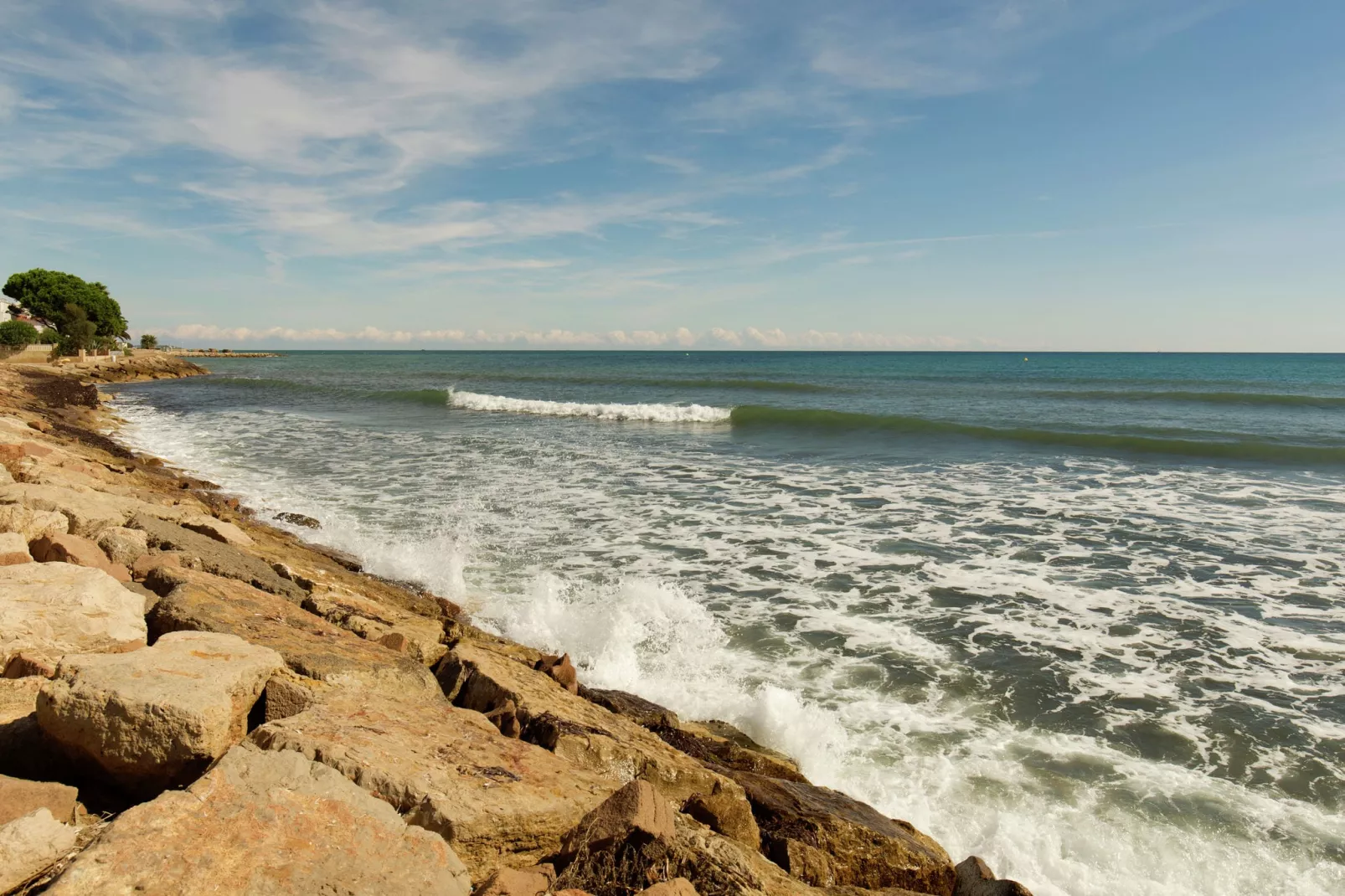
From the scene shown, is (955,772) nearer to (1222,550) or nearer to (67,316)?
(1222,550)

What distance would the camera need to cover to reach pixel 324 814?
269 centimetres

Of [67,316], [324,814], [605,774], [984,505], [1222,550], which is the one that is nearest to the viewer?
[324,814]

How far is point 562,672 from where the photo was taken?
18.5ft

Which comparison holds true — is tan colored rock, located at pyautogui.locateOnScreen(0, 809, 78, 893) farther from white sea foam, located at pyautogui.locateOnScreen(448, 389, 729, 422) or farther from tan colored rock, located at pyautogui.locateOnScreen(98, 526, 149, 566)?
white sea foam, located at pyautogui.locateOnScreen(448, 389, 729, 422)

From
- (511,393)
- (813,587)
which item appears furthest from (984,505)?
(511,393)

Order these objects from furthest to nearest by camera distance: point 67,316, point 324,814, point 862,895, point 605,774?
1. point 67,316
2. point 605,774
3. point 862,895
4. point 324,814

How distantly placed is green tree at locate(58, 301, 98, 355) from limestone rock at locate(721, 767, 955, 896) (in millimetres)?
59070

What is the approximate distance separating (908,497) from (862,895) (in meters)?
11.2

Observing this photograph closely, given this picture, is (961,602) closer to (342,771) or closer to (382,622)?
(382,622)

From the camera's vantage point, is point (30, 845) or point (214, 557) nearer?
point (30, 845)

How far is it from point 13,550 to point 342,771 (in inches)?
151

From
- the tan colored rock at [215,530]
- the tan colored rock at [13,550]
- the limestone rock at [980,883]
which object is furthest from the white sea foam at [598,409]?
the limestone rock at [980,883]

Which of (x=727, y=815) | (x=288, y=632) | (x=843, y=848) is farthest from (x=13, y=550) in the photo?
(x=843, y=848)

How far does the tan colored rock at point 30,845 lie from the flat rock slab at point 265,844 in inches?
13.3
